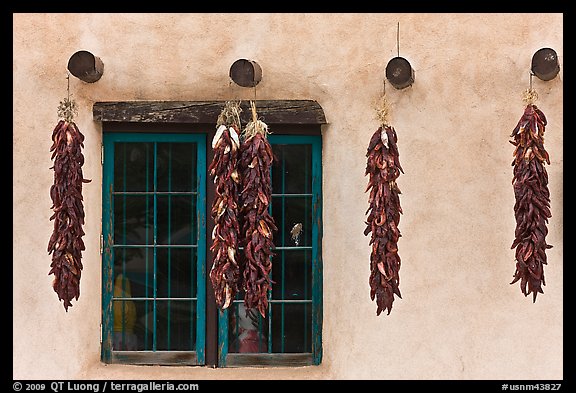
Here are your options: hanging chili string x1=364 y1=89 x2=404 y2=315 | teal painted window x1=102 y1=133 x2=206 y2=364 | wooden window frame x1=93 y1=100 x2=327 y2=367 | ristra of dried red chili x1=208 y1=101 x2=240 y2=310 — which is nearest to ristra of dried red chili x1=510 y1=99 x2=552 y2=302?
hanging chili string x1=364 y1=89 x2=404 y2=315

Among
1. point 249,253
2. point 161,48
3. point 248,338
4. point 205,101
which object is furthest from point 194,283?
point 161,48

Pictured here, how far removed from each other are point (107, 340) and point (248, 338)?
953mm

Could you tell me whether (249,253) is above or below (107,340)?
above

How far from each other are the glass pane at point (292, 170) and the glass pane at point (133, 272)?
38.9 inches

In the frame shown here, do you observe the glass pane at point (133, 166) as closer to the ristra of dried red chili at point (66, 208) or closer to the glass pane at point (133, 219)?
the glass pane at point (133, 219)

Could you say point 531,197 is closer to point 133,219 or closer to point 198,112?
point 198,112

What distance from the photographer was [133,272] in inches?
222

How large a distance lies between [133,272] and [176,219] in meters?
0.46

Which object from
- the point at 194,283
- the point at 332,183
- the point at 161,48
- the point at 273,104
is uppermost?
the point at 161,48

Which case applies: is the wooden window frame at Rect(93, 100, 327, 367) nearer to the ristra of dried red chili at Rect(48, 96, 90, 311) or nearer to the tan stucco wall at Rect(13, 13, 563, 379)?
the tan stucco wall at Rect(13, 13, 563, 379)

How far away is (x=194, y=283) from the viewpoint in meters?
5.62

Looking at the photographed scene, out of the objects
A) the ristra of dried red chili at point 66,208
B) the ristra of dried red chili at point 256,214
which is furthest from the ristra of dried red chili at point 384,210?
the ristra of dried red chili at point 66,208

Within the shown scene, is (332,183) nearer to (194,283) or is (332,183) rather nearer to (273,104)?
A: (273,104)

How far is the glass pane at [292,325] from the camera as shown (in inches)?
222
